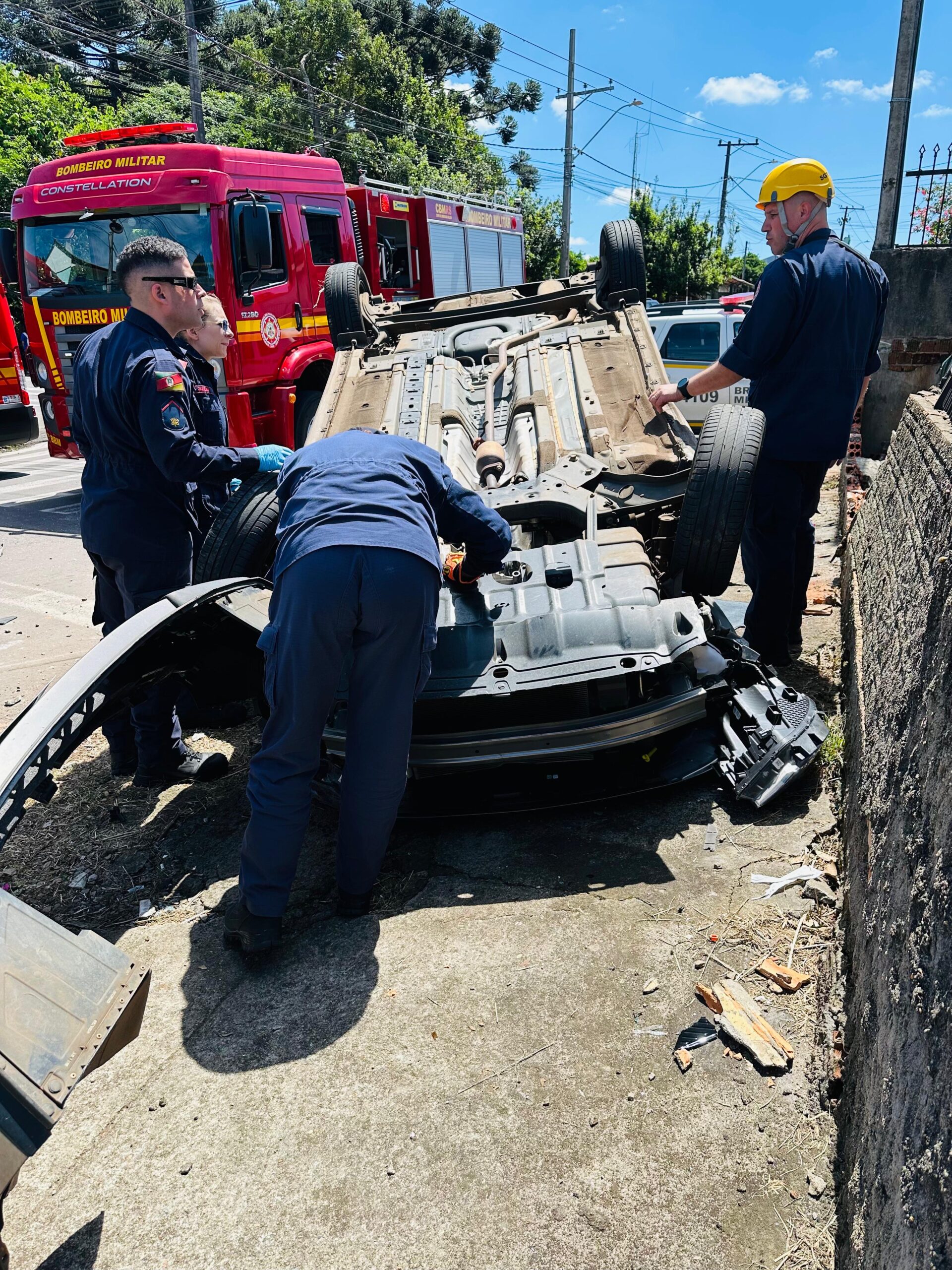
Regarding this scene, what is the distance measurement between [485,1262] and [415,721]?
1.68 meters

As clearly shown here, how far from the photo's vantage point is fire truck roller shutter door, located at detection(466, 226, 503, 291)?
42.5ft

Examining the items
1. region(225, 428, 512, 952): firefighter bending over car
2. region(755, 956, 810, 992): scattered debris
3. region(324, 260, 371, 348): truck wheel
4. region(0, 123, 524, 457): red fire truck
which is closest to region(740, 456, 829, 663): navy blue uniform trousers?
region(225, 428, 512, 952): firefighter bending over car

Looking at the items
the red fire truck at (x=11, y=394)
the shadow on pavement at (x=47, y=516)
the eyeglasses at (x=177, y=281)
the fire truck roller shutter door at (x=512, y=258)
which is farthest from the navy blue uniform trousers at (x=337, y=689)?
the fire truck roller shutter door at (x=512, y=258)

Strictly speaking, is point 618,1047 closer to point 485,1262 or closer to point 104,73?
point 485,1262

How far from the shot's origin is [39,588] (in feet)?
21.3

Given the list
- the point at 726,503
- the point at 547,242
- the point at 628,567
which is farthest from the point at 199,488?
the point at 547,242

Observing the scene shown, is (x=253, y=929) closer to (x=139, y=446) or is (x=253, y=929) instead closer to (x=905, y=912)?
(x=905, y=912)

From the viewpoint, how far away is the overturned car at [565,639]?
115 inches

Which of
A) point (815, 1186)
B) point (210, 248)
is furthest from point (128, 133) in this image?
point (815, 1186)

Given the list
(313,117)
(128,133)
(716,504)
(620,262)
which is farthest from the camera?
(313,117)

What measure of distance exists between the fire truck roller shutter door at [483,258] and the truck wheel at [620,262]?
6.99m

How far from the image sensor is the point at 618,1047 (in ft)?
7.47

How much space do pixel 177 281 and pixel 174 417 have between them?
568mm

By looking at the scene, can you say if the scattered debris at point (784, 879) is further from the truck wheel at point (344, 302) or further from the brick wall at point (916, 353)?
the brick wall at point (916, 353)
